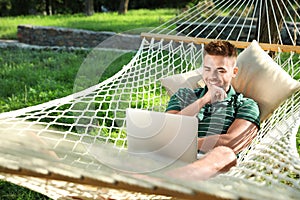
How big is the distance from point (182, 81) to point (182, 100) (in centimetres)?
33

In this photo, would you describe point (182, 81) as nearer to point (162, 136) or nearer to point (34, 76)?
point (162, 136)

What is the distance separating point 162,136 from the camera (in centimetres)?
182

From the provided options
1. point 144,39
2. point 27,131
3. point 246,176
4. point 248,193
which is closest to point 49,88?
point 144,39

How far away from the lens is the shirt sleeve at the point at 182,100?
2.11 meters

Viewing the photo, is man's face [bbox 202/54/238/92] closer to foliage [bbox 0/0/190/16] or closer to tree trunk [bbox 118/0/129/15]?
tree trunk [bbox 118/0/129/15]

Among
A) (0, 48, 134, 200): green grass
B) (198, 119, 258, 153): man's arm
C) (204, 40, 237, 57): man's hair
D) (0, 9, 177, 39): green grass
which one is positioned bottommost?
(0, 48, 134, 200): green grass

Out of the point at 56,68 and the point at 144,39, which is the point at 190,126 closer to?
the point at 144,39

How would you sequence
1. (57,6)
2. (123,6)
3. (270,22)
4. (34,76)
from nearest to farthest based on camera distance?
(270,22) → (34,76) → (123,6) → (57,6)

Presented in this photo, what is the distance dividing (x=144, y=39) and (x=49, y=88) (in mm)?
1377

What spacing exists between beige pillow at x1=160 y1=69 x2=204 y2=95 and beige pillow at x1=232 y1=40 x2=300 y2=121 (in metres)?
0.20

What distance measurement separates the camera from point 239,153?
195cm

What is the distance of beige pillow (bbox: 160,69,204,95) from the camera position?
242 cm

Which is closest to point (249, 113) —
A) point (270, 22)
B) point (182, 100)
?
point (182, 100)

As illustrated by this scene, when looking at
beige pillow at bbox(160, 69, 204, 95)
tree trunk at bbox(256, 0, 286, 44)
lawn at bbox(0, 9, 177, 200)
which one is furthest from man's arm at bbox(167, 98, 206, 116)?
tree trunk at bbox(256, 0, 286, 44)
